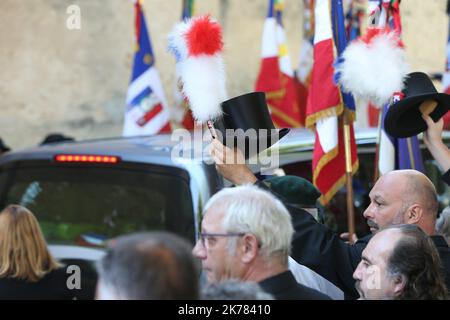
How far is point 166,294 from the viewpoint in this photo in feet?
7.85

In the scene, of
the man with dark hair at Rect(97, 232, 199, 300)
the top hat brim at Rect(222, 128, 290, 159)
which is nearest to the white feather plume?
the top hat brim at Rect(222, 128, 290, 159)

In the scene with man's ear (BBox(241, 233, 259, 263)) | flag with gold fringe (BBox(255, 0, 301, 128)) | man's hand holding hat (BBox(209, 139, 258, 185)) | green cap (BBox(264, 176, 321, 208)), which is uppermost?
flag with gold fringe (BBox(255, 0, 301, 128))

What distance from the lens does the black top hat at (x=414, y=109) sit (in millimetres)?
4418

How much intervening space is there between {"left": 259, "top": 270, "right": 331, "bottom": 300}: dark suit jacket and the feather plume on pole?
93 cm

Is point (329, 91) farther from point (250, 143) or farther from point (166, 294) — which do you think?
point (166, 294)

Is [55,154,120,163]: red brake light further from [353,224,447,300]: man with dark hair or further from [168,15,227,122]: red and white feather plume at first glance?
[353,224,447,300]: man with dark hair

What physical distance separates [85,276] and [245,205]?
2.21 meters

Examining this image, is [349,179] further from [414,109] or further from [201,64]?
[201,64]

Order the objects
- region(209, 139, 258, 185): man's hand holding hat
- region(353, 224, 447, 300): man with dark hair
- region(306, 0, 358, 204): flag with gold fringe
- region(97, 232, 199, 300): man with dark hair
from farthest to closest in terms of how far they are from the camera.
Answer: region(306, 0, 358, 204): flag with gold fringe < region(209, 139, 258, 185): man's hand holding hat < region(353, 224, 447, 300): man with dark hair < region(97, 232, 199, 300): man with dark hair

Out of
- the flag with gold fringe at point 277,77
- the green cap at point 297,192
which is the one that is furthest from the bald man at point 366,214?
the flag with gold fringe at point 277,77

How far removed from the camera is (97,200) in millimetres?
5551

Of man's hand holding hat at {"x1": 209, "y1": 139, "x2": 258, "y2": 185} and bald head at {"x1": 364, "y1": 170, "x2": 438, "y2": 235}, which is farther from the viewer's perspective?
bald head at {"x1": 364, "y1": 170, "x2": 438, "y2": 235}

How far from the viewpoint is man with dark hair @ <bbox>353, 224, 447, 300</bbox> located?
11.0ft

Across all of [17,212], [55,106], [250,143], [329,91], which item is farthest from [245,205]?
[55,106]
